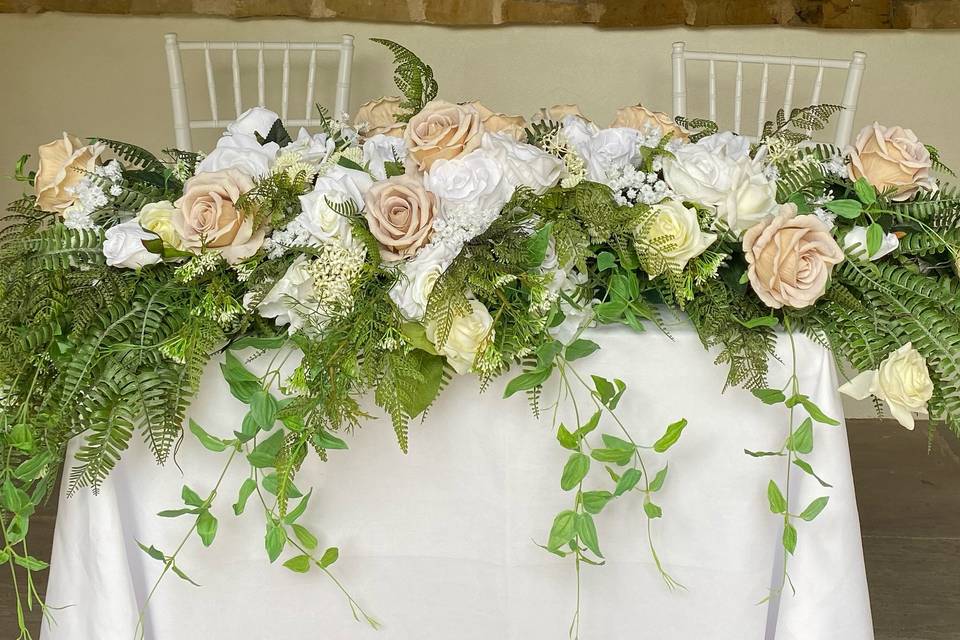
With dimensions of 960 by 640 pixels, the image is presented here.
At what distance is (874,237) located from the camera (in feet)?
3.00

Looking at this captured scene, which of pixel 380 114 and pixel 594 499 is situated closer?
pixel 594 499

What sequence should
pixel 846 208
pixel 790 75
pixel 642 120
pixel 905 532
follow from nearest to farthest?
pixel 846 208
pixel 642 120
pixel 905 532
pixel 790 75

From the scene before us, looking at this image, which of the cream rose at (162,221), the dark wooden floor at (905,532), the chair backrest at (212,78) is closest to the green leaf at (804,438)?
the cream rose at (162,221)

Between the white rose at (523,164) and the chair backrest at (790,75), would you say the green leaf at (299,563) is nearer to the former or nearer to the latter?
the white rose at (523,164)

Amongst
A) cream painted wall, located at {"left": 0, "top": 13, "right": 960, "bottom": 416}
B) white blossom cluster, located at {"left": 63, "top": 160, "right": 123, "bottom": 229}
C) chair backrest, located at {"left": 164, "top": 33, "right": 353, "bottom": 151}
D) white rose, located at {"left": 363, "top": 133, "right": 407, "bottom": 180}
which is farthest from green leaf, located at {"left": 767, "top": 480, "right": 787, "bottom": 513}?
cream painted wall, located at {"left": 0, "top": 13, "right": 960, "bottom": 416}

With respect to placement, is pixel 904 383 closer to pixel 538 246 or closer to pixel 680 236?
pixel 680 236

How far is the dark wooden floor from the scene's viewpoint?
176 centimetres

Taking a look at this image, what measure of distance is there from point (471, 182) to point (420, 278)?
0.38 ft

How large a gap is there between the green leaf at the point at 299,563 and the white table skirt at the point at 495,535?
0.07 meters

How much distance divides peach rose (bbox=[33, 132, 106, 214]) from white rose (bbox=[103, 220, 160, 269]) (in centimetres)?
13

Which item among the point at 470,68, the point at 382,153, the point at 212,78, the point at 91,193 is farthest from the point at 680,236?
the point at 470,68

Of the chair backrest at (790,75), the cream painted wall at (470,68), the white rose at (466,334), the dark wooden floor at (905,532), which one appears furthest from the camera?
the cream painted wall at (470,68)

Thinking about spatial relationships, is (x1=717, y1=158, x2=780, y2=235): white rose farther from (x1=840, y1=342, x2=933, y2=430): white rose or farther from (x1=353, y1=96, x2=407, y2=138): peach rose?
(x1=353, y1=96, x2=407, y2=138): peach rose

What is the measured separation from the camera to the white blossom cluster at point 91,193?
3.19 ft
